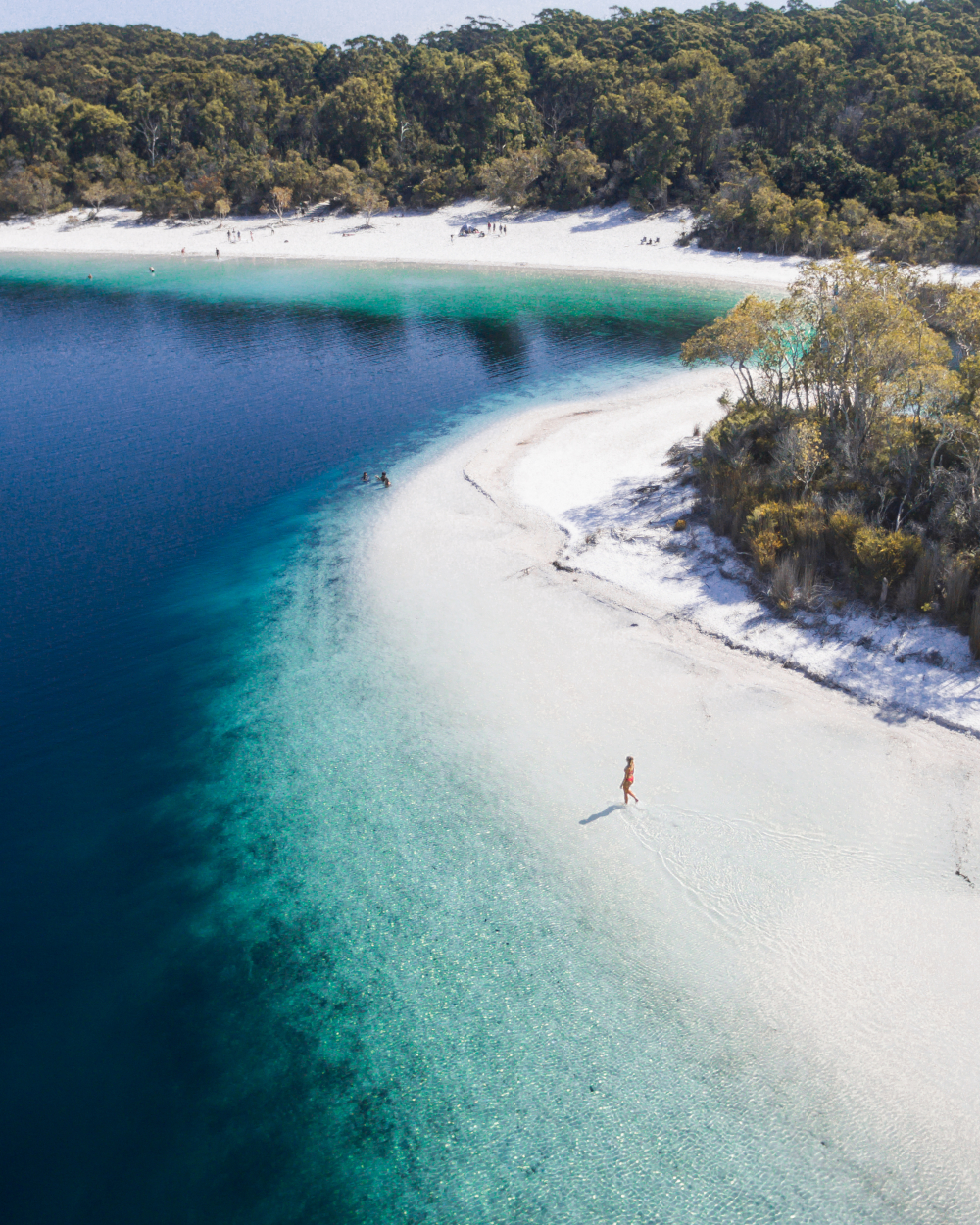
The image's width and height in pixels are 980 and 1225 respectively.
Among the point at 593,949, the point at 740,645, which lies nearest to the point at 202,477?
the point at 740,645

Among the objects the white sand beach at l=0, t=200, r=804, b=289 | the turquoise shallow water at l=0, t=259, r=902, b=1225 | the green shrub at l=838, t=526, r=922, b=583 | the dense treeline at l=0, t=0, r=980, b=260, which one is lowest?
the turquoise shallow water at l=0, t=259, r=902, b=1225

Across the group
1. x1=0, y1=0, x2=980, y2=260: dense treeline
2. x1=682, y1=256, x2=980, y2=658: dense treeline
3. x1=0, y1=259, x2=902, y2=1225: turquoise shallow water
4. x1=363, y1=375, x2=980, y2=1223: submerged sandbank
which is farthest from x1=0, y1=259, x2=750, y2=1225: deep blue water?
x1=0, y1=0, x2=980, y2=260: dense treeline

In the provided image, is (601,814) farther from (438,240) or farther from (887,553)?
(438,240)

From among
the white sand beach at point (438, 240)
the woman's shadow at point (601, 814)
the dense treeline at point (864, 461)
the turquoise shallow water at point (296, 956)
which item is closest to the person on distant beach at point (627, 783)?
the woman's shadow at point (601, 814)

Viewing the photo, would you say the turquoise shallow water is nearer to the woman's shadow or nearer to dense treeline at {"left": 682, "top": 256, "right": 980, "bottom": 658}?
the woman's shadow

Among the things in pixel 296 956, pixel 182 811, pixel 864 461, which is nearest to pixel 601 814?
pixel 296 956

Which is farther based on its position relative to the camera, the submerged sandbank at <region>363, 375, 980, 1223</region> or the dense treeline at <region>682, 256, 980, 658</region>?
the dense treeline at <region>682, 256, 980, 658</region>
